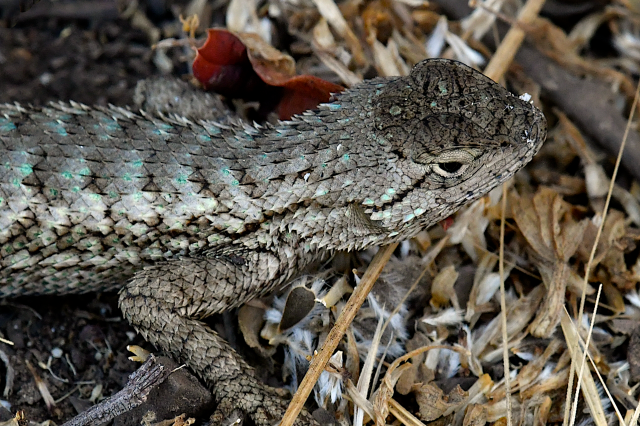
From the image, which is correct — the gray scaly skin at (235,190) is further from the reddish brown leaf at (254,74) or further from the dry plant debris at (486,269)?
the reddish brown leaf at (254,74)

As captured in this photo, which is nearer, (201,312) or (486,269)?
(201,312)

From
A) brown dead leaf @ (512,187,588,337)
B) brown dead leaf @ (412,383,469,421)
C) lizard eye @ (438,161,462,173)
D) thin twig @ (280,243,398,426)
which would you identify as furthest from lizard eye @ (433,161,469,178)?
brown dead leaf @ (412,383,469,421)

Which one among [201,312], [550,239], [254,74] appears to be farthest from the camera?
[254,74]

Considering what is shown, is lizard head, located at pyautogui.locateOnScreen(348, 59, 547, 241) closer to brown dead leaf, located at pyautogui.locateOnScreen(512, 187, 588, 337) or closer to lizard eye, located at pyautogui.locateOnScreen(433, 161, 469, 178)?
lizard eye, located at pyautogui.locateOnScreen(433, 161, 469, 178)

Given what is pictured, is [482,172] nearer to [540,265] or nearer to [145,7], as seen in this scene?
[540,265]

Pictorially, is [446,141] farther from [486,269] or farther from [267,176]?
[486,269]

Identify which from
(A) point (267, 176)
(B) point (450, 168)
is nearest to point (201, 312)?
(A) point (267, 176)
